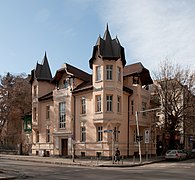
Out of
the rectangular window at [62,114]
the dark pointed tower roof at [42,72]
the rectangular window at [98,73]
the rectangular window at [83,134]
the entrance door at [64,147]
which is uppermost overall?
the dark pointed tower roof at [42,72]

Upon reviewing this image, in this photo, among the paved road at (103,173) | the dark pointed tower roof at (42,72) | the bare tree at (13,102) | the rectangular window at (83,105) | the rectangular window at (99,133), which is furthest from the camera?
the bare tree at (13,102)

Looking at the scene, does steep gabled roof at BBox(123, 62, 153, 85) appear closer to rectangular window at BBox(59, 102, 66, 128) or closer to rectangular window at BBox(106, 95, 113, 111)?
rectangular window at BBox(106, 95, 113, 111)

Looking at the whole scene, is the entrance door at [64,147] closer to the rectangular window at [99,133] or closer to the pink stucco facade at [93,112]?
the pink stucco facade at [93,112]

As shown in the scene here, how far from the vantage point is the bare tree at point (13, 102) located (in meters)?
61.7

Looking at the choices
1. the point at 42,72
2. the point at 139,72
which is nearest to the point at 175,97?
the point at 139,72

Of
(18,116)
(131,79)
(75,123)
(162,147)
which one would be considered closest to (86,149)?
(75,123)

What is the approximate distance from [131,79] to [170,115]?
7.07 m

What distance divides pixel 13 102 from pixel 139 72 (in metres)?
26.7

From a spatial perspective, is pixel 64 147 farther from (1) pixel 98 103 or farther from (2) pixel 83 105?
(1) pixel 98 103

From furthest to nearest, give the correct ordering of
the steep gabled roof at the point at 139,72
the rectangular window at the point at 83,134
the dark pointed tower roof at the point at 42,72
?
the dark pointed tower roof at the point at 42,72
the steep gabled roof at the point at 139,72
the rectangular window at the point at 83,134

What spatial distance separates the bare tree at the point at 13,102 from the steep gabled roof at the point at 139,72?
23.2 meters

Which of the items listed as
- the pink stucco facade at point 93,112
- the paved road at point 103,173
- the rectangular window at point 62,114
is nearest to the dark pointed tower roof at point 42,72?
the pink stucco facade at point 93,112

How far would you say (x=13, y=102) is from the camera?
61.5 metres

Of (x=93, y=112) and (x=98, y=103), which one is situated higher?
(x=98, y=103)
